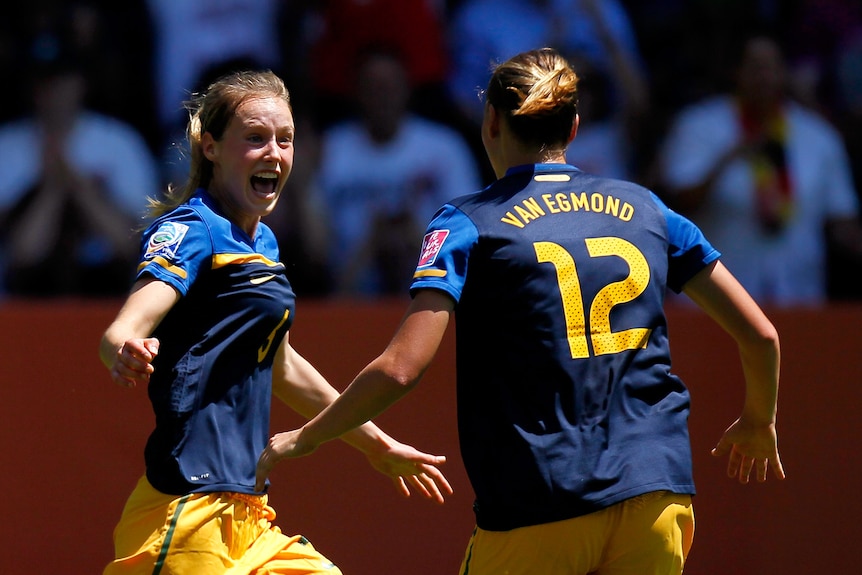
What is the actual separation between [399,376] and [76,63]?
478cm

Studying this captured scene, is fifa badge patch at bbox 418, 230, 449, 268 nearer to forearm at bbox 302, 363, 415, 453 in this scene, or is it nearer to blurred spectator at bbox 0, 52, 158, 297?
forearm at bbox 302, 363, 415, 453

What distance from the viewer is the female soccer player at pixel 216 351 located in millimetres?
3293

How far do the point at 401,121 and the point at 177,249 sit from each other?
3957 millimetres

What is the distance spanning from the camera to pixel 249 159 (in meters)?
3.50

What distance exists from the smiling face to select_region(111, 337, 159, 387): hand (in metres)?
0.70

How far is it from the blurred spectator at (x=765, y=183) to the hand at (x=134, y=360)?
4554 millimetres

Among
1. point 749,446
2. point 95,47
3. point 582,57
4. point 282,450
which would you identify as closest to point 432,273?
point 282,450

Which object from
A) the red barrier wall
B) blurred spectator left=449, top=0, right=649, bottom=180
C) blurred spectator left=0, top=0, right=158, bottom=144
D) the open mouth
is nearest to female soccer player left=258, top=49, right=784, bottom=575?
the open mouth

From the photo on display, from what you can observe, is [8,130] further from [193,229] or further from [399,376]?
[399,376]

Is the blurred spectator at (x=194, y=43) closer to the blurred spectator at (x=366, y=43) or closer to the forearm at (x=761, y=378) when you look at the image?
the blurred spectator at (x=366, y=43)

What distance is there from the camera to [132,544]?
3.36m

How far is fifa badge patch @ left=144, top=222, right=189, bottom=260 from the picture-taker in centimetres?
324

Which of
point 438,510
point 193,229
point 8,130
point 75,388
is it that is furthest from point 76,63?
point 193,229

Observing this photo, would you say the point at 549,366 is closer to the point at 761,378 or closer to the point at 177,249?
the point at 761,378
